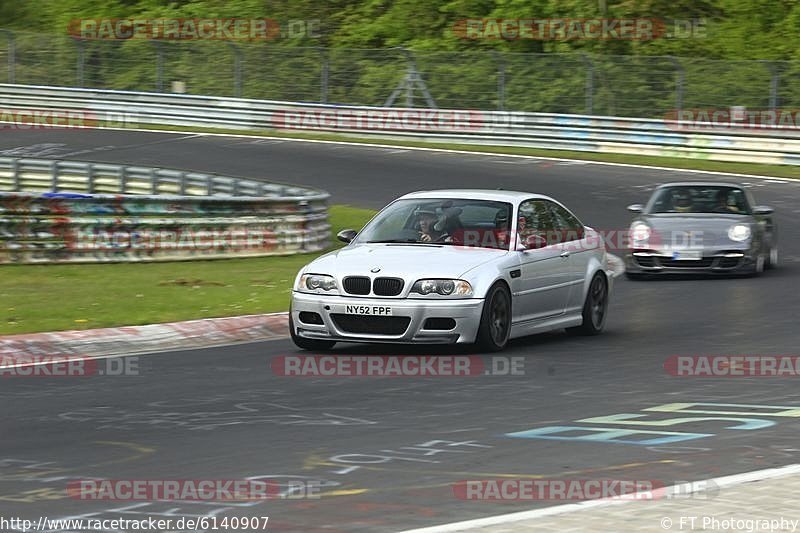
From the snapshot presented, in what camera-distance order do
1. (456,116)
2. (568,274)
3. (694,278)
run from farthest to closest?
(456,116) < (694,278) < (568,274)

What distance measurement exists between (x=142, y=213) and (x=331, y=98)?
2130 centimetres

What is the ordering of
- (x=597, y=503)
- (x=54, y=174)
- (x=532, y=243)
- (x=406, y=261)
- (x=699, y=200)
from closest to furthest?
(x=597, y=503), (x=406, y=261), (x=532, y=243), (x=699, y=200), (x=54, y=174)

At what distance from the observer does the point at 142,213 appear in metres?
19.6

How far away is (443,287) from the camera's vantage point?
39.6 ft

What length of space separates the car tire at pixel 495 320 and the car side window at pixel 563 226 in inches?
54.8

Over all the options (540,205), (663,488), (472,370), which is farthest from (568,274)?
(663,488)

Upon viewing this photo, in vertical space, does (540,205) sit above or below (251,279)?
above

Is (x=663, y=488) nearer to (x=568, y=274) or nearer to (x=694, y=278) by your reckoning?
(x=568, y=274)

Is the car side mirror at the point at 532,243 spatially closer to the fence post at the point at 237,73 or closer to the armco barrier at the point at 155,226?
the armco barrier at the point at 155,226

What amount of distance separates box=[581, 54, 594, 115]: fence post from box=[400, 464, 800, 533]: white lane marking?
29.8 metres

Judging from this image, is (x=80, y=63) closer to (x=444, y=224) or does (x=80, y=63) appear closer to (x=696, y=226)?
(x=696, y=226)

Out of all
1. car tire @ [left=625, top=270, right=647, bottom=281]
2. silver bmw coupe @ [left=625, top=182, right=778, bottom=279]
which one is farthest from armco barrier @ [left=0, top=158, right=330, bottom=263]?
silver bmw coupe @ [left=625, top=182, right=778, bottom=279]

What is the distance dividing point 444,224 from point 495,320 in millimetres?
1101


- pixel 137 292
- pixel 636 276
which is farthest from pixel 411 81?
pixel 137 292
